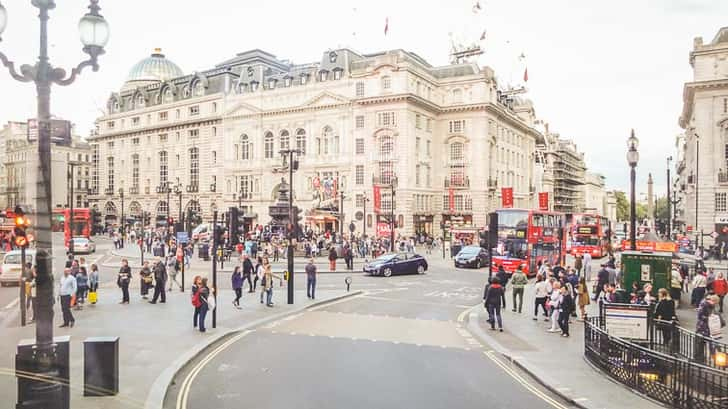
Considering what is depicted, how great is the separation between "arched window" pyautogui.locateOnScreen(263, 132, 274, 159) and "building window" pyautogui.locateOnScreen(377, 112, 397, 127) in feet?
51.1

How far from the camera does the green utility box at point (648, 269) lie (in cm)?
2015

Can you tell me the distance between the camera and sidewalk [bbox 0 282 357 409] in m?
10.0

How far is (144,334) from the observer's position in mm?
15188

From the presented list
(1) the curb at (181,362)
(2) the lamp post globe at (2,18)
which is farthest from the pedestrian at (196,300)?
(2) the lamp post globe at (2,18)

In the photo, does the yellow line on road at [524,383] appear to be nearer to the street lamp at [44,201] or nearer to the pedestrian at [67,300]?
the street lamp at [44,201]

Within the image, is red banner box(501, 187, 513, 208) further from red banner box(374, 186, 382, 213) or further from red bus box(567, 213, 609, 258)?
red banner box(374, 186, 382, 213)

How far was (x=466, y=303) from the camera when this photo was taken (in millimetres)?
22953

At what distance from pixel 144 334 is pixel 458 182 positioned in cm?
5400

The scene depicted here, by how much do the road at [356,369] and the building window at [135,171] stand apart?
76.5m

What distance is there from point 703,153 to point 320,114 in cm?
3895

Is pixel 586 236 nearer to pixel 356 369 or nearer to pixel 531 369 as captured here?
pixel 531 369

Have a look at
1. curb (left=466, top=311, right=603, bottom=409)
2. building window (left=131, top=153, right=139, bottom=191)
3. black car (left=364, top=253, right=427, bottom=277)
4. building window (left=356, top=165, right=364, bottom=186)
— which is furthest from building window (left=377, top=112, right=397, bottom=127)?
curb (left=466, top=311, right=603, bottom=409)

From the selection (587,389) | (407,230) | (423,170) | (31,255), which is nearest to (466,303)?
(587,389)

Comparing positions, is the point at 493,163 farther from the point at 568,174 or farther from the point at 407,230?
the point at 568,174
